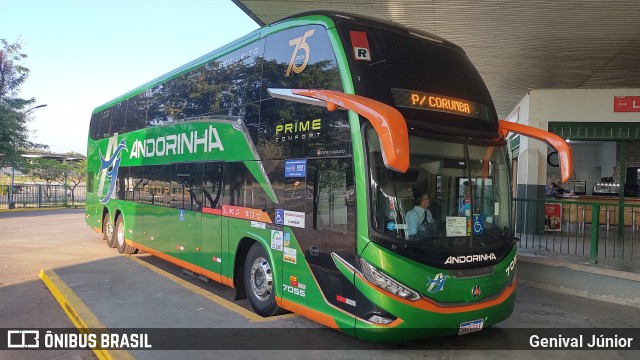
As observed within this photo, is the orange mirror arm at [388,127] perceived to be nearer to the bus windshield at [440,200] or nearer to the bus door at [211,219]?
the bus windshield at [440,200]

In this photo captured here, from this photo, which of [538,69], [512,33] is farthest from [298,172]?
[538,69]

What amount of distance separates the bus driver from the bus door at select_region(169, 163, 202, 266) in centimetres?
445

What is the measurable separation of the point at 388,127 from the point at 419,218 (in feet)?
4.21

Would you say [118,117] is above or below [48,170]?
above

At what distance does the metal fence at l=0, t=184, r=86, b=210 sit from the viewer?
82.8 feet

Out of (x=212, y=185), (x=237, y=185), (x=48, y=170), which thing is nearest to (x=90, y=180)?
(x=212, y=185)

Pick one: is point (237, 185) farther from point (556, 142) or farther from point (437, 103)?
point (556, 142)

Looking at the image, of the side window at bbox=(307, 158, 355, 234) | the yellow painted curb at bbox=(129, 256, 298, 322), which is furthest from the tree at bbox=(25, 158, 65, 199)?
the side window at bbox=(307, 158, 355, 234)

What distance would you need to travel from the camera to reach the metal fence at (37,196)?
25234 mm

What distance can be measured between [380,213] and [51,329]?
14.9ft

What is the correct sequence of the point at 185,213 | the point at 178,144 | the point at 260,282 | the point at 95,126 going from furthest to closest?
the point at 95,126 < the point at 178,144 < the point at 185,213 < the point at 260,282

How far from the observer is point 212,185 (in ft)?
24.9

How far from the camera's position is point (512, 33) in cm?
984

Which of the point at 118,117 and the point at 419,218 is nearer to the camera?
the point at 419,218
